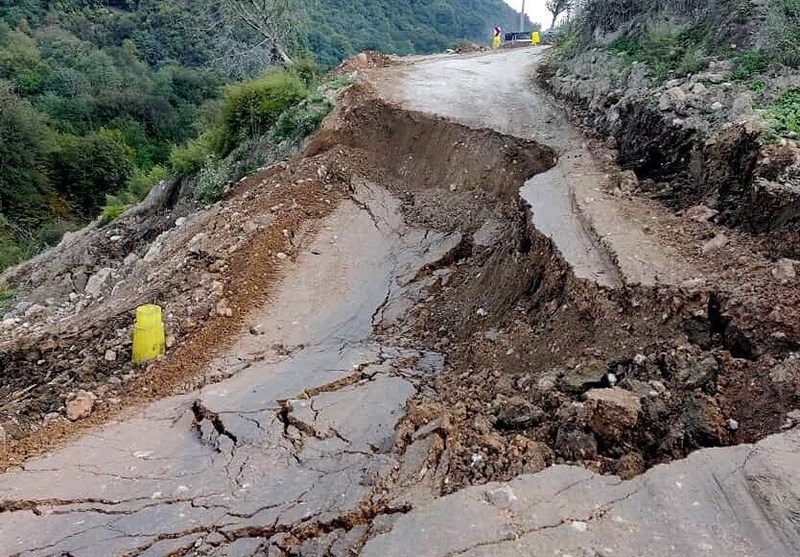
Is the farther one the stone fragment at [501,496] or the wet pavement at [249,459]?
the wet pavement at [249,459]

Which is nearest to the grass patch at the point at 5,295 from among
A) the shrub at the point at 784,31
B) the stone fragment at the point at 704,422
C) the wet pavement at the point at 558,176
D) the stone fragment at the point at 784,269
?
the wet pavement at the point at 558,176

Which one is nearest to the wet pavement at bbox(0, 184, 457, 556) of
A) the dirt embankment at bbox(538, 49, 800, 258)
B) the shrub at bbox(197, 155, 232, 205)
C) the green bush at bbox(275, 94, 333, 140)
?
the dirt embankment at bbox(538, 49, 800, 258)

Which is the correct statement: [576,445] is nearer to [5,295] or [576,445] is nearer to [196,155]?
[196,155]

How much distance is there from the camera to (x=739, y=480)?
9.02 feet

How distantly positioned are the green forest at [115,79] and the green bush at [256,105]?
1.76 feet

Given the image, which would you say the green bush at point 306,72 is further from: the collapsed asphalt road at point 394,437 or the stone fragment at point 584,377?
the stone fragment at point 584,377

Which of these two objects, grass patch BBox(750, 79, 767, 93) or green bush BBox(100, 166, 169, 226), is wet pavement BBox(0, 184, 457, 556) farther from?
green bush BBox(100, 166, 169, 226)

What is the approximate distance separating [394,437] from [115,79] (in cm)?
4032

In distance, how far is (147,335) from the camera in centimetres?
555

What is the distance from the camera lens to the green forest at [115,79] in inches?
992

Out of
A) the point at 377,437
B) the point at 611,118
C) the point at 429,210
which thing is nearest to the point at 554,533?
the point at 377,437

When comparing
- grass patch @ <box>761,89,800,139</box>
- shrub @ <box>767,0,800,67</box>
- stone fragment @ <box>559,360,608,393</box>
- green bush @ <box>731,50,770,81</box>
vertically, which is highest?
shrub @ <box>767,0,800,67</box>

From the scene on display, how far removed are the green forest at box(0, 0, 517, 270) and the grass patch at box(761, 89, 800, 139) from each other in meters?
9.03

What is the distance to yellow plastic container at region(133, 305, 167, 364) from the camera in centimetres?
554
